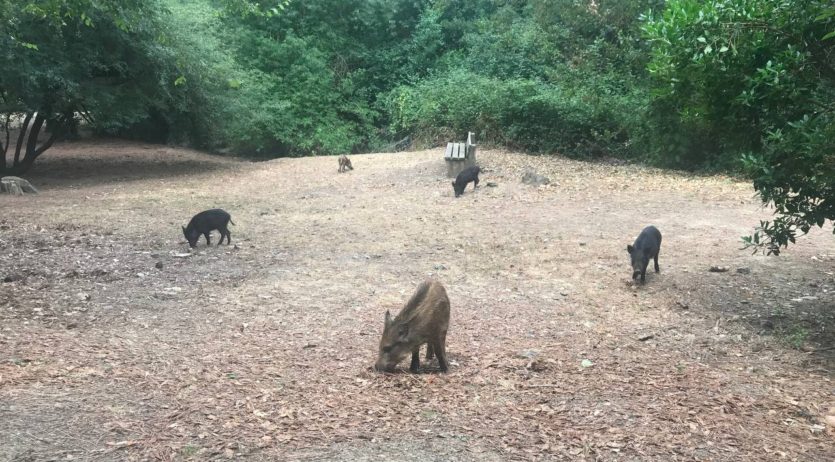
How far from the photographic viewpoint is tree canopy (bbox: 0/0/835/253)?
603 cm

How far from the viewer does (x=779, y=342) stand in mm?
6137

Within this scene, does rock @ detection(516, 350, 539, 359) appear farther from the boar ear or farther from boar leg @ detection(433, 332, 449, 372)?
the boar ear

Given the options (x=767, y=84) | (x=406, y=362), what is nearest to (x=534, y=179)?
(x=767, y=84)

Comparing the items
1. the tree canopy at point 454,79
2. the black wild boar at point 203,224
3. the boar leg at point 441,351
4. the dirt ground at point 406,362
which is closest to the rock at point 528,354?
the dirt ground at point 406,362

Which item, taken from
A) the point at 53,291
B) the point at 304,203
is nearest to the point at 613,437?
the point at 53,291

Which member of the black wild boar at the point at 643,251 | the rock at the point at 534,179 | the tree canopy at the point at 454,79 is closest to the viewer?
the tree canopy at the point at 454,79

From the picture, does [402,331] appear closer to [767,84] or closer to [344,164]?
[767,84]

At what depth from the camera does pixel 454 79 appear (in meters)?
25.0

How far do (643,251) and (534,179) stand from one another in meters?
7.25

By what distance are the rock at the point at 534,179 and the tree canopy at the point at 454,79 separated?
12.1 feet

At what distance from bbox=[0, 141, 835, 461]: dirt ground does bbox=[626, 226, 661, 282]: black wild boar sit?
0.74 feet

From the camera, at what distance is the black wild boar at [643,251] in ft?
26.4

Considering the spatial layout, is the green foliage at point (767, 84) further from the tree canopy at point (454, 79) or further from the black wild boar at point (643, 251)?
the black wild boar at point (643, 251)

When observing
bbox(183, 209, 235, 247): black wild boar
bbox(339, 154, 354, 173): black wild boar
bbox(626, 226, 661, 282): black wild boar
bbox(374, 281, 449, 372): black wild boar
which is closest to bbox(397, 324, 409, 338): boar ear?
bbox(374, 281, 449, 372): black wild boar
